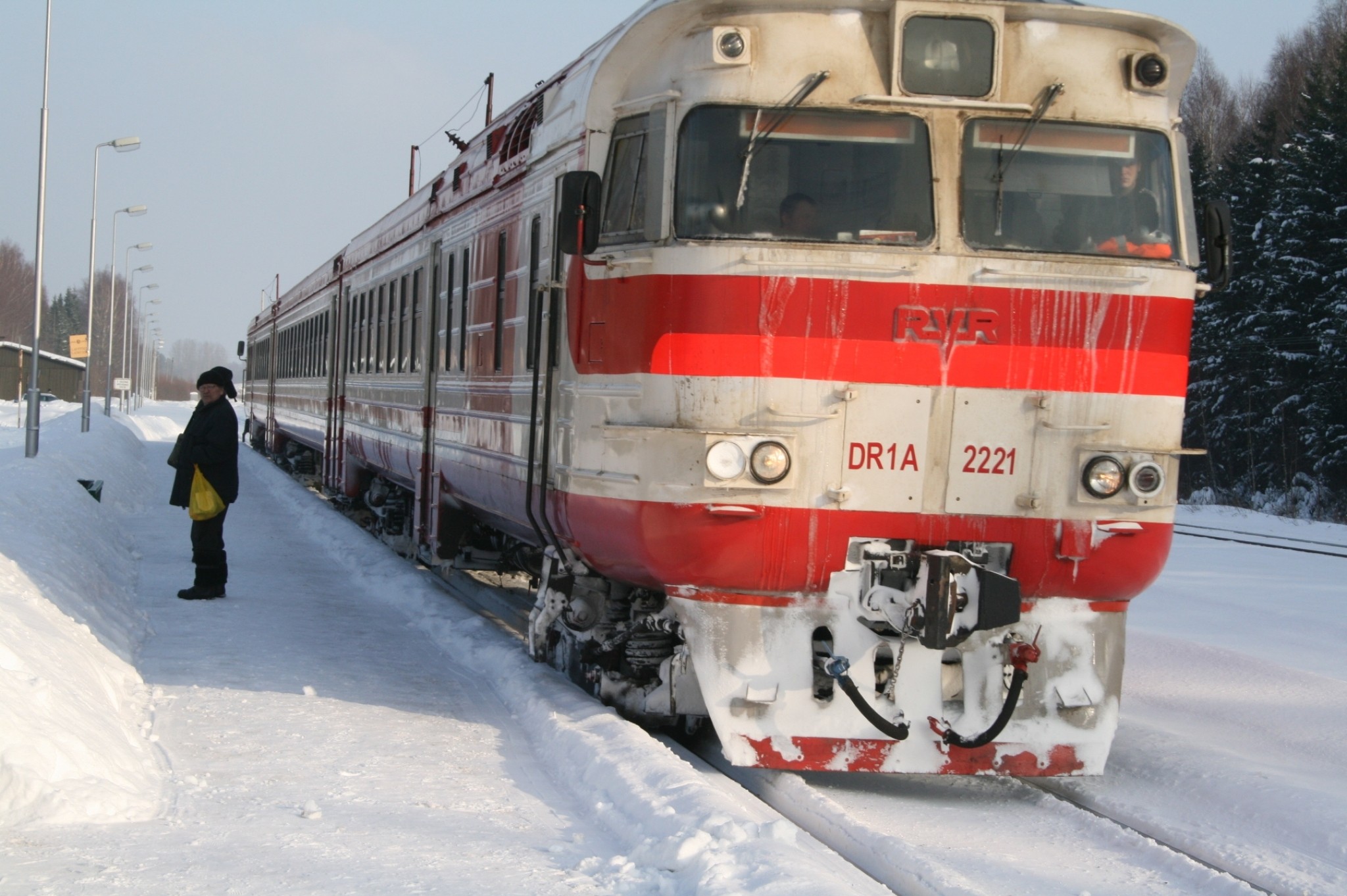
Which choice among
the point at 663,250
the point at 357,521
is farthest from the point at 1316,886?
the point at 357,521

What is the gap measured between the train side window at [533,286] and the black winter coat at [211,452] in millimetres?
3348

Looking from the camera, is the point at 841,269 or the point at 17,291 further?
the point at 17,291

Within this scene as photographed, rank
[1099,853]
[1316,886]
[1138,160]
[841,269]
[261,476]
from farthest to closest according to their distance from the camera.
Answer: [261,476] → [1138,160] → [841,269] → [1099,853] → [1316,886]

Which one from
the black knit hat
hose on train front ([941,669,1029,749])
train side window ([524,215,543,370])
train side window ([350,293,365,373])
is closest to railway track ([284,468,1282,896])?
hose on train front ([941,669,1029,749])

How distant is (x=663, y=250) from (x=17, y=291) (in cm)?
11849

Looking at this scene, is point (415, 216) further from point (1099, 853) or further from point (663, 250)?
point (1099, 853)

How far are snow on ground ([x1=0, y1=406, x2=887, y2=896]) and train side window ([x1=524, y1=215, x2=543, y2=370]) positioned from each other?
5.90 feet

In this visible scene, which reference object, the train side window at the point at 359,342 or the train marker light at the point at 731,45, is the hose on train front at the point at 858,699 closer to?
the train marker light at the point at 731,45

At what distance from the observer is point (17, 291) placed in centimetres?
11212

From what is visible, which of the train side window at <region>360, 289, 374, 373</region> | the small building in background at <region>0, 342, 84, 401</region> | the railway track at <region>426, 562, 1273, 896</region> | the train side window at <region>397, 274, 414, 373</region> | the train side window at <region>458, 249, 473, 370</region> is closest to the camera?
the railway track at <region>426, 562, 1273, 896</region>

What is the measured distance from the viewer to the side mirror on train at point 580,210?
21.2 ft

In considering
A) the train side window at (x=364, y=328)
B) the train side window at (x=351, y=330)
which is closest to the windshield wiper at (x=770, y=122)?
the train side window at (x=364, y=328)

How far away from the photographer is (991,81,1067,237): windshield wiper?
621 cm

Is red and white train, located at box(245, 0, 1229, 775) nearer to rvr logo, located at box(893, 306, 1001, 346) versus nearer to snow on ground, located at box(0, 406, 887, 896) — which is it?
rvr logo, located at box(893, 306, 1001, 346)
